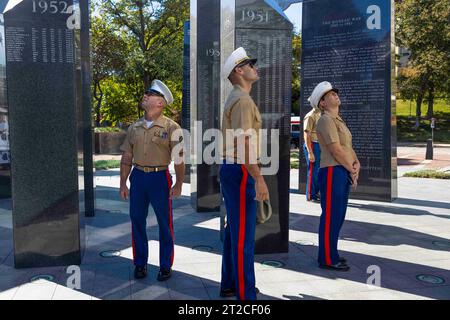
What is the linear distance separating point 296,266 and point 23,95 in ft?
10.9

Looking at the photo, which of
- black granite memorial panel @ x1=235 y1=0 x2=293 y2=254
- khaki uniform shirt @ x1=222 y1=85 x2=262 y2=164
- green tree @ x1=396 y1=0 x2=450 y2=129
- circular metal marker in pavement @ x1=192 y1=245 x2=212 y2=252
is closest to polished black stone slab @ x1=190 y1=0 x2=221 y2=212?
circular metal marker in pavement @ x1=192 y1=245 x2=212 y2=252

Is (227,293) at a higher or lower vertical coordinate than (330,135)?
lower

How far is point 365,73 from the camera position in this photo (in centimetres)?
829

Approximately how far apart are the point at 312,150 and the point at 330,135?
13.5 feet

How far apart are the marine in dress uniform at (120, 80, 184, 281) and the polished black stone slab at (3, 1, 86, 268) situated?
2.43 feet

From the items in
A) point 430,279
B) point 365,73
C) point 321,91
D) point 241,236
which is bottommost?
point 430,279

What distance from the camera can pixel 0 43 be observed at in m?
6.48

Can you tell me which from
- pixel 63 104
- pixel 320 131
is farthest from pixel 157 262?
pixel 320 131

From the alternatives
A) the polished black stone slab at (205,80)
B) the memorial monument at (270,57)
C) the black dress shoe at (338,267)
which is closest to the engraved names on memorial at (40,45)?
the memorial monument at (270,57)


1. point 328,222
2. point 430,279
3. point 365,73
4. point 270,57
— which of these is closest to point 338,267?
point 328,222

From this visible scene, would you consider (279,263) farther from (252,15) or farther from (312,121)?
(312,121)

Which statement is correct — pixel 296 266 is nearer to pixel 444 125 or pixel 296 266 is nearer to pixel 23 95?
pixel 23 95

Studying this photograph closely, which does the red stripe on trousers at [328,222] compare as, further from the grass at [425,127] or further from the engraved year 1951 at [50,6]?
the grass at [425,127]

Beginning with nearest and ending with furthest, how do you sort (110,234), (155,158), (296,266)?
(155,158) → (296,266) → (110,234)
